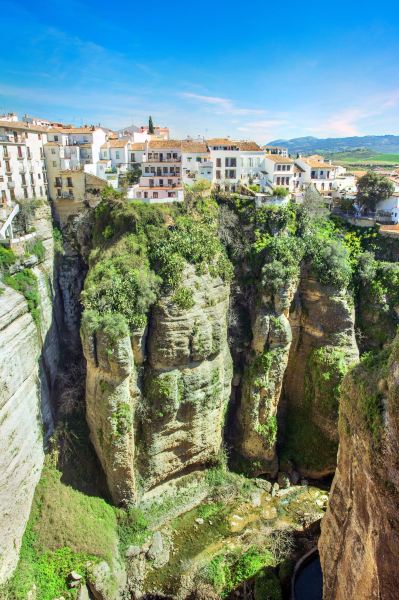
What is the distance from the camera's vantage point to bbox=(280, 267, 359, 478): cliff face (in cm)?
2809

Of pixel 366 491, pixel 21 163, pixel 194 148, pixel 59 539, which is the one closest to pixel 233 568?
pixel 59 539

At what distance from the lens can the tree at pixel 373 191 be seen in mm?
34812

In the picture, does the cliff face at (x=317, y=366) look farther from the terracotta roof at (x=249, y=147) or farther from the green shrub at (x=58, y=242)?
the green shrub at (x=58, y=242)

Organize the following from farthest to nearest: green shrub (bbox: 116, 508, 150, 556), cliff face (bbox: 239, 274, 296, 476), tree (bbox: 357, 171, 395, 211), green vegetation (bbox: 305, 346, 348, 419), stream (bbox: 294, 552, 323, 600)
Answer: tree (bbox: 357, 171, 395, 211), cliff face (bbox: 239, 274, 296, 476), green vegetation (bbox: 305, 346, 348, 419), green shrub (bbox: 116, 508, 150, 556), stream (bbox: 294, 552, 323, 600)

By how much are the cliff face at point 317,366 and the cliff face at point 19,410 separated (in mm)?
16795

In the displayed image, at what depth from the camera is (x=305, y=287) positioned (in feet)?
96.3

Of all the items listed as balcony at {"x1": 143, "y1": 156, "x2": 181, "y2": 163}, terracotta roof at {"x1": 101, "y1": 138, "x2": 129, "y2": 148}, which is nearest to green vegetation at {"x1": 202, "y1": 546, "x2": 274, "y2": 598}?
balcony at {"x1": 143, "y1": 156, "x2": 181, "y2": 163}

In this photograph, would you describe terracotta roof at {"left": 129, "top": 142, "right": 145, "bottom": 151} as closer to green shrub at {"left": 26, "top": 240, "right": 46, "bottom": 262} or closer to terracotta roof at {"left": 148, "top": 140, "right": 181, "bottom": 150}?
terracotta roof at {"left": 148, "top": 140, "right": 181, "bottom": 150}

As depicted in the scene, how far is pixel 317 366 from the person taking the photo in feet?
93.6

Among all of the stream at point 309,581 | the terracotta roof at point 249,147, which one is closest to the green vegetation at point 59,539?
the stream at point 309,581

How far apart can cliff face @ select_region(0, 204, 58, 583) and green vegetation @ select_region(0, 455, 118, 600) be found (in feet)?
1.90

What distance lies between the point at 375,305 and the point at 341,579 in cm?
1887

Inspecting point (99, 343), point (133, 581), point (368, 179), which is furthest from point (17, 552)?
point (368, 179)

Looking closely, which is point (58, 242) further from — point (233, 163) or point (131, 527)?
point (131, 527)
